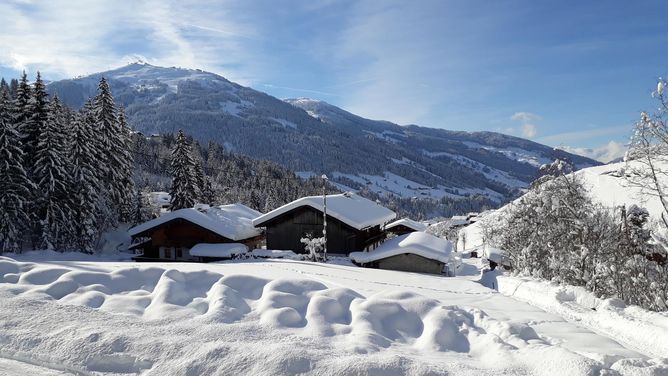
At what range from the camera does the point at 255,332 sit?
759 centimetres

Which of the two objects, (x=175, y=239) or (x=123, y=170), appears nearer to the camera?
(x=175, y=239)

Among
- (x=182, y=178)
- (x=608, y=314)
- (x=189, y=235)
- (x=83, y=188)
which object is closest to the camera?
(x=608, y=314)

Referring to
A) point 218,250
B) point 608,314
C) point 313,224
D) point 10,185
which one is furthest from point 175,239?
point 608,314

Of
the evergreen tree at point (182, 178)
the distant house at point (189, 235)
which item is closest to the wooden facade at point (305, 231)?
the distant house at point (189, 235)

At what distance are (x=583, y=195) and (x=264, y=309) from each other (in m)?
18.2

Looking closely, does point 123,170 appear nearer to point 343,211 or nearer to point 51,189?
point 51,189

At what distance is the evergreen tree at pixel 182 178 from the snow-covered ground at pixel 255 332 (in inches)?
1475

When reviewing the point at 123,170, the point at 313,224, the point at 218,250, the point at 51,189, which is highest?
the point at 123,170

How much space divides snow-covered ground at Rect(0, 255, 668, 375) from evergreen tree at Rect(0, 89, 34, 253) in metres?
23.4

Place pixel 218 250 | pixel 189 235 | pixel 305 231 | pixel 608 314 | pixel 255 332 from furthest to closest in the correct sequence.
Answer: pixel 189 235 → pixel 305 231 → pixel 218 250 → pixel 608 314 → pixel 255 332

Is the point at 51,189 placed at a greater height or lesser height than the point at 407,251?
greater

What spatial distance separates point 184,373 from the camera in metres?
6.24

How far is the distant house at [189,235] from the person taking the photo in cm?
3497

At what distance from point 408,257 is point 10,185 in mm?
29546
